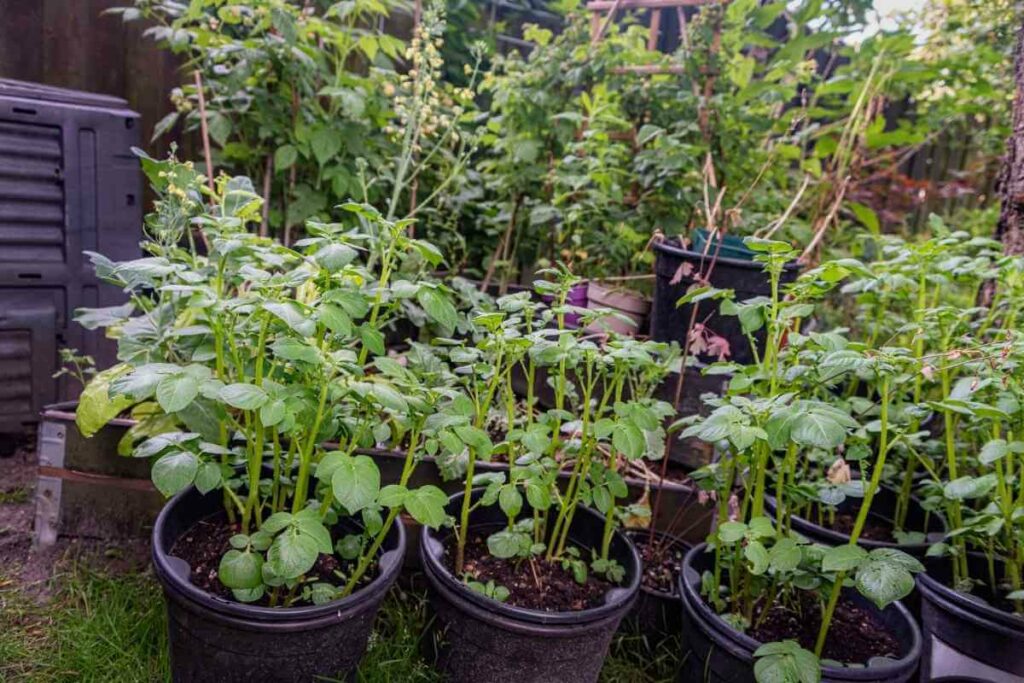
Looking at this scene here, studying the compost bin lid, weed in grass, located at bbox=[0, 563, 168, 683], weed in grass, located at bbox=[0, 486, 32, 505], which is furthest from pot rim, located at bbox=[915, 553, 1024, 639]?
the compost bin lid

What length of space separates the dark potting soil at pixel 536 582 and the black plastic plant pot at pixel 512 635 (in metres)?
0.05

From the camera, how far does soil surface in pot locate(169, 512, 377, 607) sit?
1250 mm

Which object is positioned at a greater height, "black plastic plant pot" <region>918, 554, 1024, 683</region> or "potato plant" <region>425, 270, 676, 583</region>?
"potato plant" <region>425, 270, 676, 583</region>

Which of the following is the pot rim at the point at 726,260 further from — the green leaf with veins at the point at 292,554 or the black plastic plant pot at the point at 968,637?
the green leaf with veins at the point at 292,554

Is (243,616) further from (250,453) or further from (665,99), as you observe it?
(665,99)

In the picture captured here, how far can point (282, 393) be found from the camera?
1.13 metres

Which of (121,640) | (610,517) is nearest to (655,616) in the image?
(610,517)

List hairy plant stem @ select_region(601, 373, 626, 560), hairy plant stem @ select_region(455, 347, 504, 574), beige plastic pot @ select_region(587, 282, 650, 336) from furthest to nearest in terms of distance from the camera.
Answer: beige plastic pot @ select_region(587, 282, 650, 336) → hairy plant stem @ select_region(601, 373, 626, 560) → hairy plant stem @ select_region(455, 347, 504, 574)

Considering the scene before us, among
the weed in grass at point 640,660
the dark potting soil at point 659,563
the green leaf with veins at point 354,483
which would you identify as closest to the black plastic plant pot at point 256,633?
the green leaf with veins at point 354,483

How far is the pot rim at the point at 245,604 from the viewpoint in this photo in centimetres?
113

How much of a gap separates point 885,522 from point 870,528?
102 mm

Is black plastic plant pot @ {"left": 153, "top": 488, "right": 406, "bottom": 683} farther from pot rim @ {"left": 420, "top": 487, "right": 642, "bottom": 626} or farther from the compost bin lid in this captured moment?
the compost bin lid

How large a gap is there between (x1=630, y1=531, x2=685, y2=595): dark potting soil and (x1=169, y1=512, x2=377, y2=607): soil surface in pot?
691mm

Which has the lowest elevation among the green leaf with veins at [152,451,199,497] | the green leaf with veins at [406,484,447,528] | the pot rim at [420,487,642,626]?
Answer: the pot rim at [420,487,642,626]
